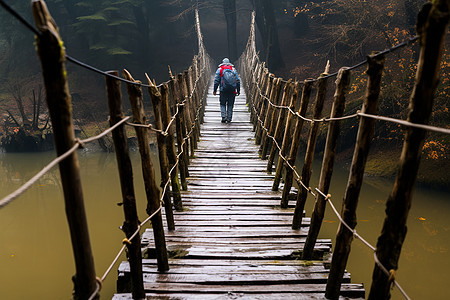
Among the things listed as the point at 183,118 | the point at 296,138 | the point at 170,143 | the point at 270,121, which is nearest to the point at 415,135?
the point at 296,138

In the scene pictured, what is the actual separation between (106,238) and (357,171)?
495 centimetres

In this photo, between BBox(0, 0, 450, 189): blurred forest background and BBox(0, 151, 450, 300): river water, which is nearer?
BBox(0, 151, 450, 300): river water

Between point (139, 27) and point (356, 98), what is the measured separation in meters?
13.6

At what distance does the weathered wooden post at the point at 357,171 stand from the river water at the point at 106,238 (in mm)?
2795

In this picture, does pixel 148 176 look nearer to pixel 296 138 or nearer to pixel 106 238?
pixel 296 138

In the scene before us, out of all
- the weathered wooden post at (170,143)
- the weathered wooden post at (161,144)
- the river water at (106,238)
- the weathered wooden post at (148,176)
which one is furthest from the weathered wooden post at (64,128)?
the river water at (106,238)

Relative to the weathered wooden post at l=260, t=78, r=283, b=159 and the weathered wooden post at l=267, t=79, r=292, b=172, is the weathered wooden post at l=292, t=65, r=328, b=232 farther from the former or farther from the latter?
the weathered wooden post at l=260, t=78, r=283, b=159

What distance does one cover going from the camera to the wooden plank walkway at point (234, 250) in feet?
7.48

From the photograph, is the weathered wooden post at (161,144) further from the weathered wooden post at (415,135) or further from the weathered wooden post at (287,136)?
the weathered wooden post at (415,135)

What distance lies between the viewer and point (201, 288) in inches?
90.2

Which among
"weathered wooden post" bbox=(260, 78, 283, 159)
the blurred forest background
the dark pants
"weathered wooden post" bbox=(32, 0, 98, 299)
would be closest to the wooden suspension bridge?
"weathered wooden post" bbox=(32, 0, 98, 299)

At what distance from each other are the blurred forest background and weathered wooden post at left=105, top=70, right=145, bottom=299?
720cm

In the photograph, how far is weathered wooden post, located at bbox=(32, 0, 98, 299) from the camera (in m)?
1.11

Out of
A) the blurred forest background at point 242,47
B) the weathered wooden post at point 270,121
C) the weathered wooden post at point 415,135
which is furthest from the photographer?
the blurred forest background at point 242,47
